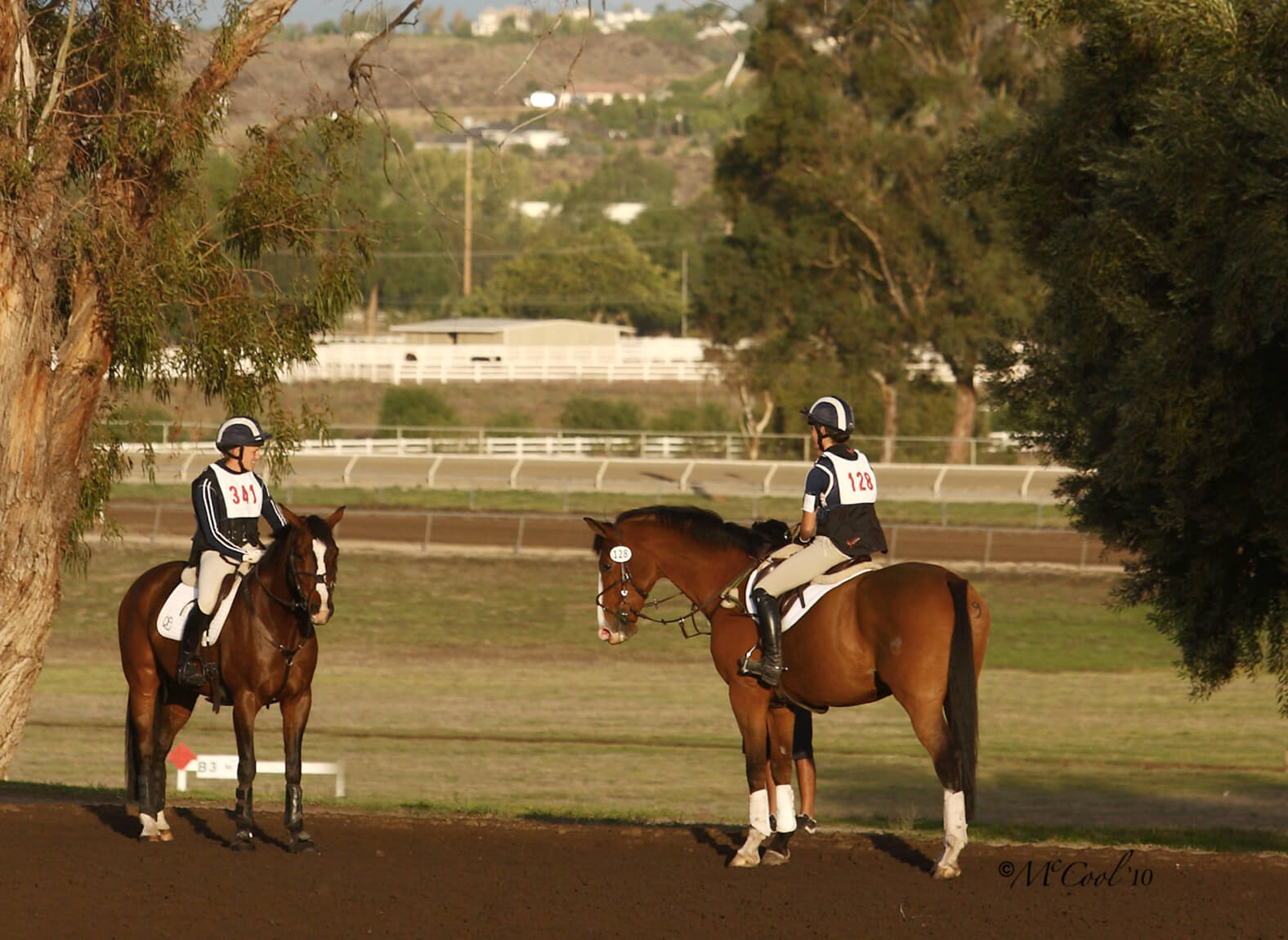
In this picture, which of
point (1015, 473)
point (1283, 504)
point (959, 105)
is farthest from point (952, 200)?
point (959, 105)

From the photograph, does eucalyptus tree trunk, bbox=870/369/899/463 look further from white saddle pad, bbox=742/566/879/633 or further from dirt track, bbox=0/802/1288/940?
white saddle pad, bbox=742/566/879/633

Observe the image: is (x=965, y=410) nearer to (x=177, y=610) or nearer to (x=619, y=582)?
(x=619, y=582)

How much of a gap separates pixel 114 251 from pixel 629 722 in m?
12.3

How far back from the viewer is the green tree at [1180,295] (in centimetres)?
1176

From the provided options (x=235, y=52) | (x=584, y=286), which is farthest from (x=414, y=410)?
(x=584, y=286)

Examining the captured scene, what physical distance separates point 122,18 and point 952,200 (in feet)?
29.4

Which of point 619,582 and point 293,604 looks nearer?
point 293,604

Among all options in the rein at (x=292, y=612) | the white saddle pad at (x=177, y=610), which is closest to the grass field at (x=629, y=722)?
the white saddle pad at (x=177, y=610)

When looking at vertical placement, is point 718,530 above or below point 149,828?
above

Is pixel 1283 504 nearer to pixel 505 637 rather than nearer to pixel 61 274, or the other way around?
pixel 61 274

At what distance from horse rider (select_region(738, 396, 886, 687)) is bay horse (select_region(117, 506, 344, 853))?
2.68 m

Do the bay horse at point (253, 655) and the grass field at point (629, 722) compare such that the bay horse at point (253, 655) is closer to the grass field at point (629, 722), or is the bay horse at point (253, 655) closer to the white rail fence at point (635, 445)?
the grass field at point (629, 722)

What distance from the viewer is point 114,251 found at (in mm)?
15398

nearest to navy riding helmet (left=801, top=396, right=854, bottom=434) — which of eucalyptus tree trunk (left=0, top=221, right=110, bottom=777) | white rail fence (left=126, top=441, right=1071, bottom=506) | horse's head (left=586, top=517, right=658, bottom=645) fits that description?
horse's head (left=586, top=517, right=658, bottom=645)
